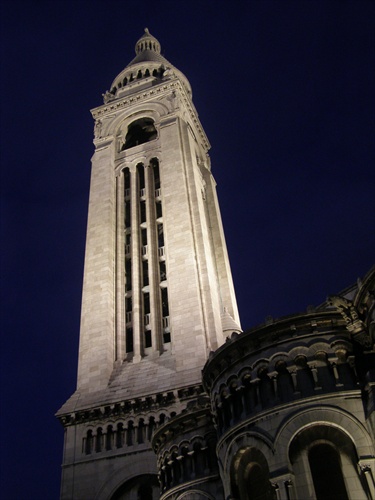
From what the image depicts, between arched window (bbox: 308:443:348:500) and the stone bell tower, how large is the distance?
15.0 m

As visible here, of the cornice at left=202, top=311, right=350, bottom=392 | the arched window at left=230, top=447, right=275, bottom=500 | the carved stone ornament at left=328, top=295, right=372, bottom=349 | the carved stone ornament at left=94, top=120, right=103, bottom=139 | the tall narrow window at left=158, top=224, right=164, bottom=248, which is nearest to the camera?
the arched window at left=230, top=447, right=275, bottom=500

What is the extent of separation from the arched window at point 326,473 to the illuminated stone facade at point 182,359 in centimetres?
4

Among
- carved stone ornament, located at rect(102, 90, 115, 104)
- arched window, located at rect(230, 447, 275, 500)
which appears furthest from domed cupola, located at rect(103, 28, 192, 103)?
arched window, located at rect(230, 447, 275, 500)

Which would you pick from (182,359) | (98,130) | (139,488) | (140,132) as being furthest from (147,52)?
(139,488)

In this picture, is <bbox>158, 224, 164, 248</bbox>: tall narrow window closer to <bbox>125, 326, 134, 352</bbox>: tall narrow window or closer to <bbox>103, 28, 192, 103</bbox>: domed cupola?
<bbox>125, 326, 134, 352</bbox>: tall narrow window

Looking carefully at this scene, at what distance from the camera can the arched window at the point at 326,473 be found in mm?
21781

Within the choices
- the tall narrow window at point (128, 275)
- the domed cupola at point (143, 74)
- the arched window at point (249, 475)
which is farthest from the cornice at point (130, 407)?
the domed cupola at point (143, 74)

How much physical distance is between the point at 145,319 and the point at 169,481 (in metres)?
17.3

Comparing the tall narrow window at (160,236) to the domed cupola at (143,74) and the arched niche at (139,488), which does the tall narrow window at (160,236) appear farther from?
the arched niche at (139,488)

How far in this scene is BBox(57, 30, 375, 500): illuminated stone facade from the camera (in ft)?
74.5

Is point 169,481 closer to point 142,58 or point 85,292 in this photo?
point 85,292

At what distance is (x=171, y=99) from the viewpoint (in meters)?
59.2

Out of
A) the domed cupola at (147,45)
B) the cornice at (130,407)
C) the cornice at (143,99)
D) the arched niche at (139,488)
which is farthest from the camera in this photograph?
the domed cupola at (147,45)

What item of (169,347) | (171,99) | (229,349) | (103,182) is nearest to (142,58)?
(171,99)
